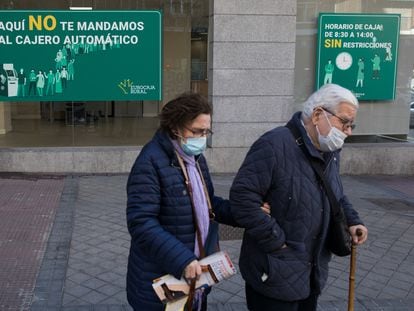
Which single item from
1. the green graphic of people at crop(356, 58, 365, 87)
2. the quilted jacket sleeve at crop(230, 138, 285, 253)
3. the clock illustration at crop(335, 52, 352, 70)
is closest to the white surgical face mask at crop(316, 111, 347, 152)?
the quilted jacket sleeve at crop(230, 138, 285, 253)

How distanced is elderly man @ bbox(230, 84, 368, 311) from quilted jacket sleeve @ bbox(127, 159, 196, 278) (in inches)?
14.8

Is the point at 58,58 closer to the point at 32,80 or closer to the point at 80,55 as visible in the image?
the point at 80,55

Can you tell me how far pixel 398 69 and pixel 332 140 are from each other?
8.17 meters

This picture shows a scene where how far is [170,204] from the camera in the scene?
250cm

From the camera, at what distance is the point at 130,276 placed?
2693 mm

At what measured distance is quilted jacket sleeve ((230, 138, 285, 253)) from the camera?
8.18 feet

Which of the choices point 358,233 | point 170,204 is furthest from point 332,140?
point 170,204

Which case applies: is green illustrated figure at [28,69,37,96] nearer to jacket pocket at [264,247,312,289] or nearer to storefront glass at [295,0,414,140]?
storefront glass at [295,0,414,140]

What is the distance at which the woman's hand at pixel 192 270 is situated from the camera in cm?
235

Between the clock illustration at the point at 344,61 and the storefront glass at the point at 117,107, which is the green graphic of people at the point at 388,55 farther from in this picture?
the storefront glass at the point at 117,107

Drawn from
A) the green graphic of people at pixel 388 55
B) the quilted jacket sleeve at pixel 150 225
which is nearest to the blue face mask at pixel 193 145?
the quilted jacket sleeve at pixel 150 225

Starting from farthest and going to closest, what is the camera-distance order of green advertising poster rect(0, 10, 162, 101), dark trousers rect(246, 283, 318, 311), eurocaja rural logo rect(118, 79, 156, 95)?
eurocaja rural logo rect(118, 79, 156, 95)
green advertising poster rect(0, 10, 162, 101)
dark trousers rect(246, 283, 318, 311)

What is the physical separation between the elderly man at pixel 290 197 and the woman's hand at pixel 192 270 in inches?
12.9

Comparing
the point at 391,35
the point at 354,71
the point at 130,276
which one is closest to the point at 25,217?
the point at 130,276
